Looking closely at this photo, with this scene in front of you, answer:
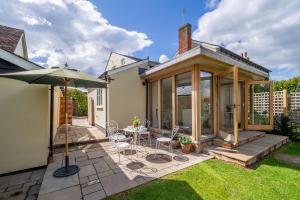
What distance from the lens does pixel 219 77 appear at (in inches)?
241

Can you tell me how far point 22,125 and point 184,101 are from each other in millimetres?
5496

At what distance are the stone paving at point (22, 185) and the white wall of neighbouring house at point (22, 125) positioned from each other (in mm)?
298

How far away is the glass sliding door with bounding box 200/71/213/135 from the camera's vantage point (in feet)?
18.9

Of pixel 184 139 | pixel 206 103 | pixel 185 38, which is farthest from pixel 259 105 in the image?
pixel 184 139

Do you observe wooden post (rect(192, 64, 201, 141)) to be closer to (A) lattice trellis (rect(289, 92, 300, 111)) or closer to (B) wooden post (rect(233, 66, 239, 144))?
(B) wooden post (rect(233, 66, 239, 144))

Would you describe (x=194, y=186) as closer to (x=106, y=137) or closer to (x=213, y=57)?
(x=213, y=57)

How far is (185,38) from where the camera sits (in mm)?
7109

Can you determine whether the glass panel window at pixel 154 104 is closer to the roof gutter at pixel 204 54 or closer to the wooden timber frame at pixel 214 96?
the wooden timber frame at pixel 214 96

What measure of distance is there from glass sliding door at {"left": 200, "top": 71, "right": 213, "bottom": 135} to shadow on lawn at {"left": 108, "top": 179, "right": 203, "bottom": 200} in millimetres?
3043

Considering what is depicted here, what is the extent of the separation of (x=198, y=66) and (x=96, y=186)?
4820 millimetres

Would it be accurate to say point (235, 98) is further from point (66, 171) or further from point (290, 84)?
point (290, 84)

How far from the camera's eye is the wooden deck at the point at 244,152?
→ 14.0 ft

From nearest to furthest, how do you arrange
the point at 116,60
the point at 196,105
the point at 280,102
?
the point at 196,105 → the point at 280,102 → the point at 116,60

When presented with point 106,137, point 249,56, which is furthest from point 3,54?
point 249,56
